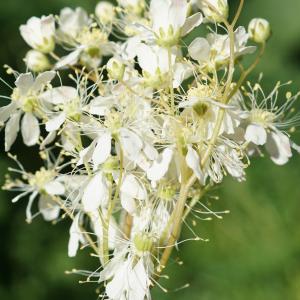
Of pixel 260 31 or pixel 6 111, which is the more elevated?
pixel 260 31

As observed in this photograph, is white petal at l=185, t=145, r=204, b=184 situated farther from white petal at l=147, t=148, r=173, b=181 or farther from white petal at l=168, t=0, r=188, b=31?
white petal at l=168, t=0, r=188, b=31

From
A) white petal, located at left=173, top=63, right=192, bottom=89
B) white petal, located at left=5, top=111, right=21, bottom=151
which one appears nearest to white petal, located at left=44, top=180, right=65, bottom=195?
white petal, located at left=5, top=111, right=21, bottom=151

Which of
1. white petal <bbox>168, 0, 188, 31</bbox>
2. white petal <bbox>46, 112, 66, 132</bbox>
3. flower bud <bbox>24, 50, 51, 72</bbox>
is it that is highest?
white petal <bbox>168, 0, 188, 31</bbox>

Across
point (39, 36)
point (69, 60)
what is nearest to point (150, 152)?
point (69, 60)

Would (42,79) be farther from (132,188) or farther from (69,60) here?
(132,188)

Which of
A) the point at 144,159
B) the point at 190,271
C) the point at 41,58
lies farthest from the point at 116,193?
the point at 190,271

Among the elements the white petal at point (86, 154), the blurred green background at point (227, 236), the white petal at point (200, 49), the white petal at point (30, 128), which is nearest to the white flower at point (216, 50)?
the white petal at point (200, 49)

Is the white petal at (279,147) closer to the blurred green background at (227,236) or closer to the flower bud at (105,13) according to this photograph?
the flower bud at (105,13)
